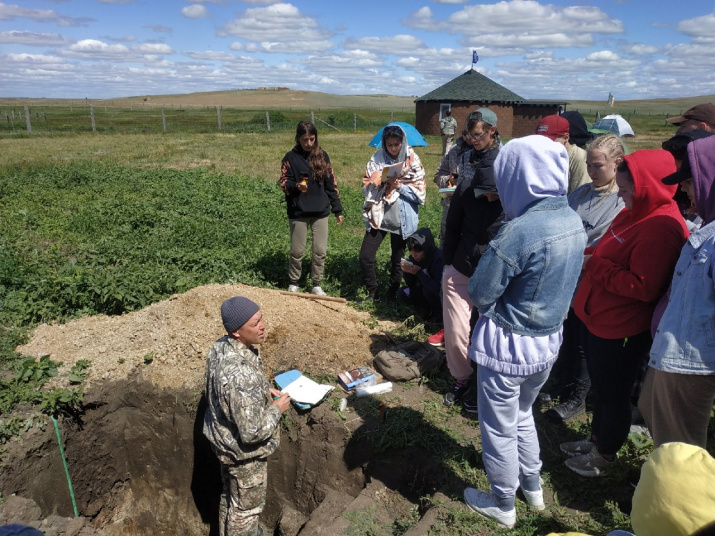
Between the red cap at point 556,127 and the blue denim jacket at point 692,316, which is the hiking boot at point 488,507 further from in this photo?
the red cap at point 556,127

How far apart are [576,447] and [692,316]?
5.46 feet

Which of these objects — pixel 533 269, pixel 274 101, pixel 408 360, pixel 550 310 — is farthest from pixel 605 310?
pixel 274 101

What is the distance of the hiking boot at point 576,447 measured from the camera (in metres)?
3.60

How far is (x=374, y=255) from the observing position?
19.1 ft

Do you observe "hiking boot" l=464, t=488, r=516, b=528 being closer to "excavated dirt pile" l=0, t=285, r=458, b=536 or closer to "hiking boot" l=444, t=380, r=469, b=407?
"excavated dirt pile" l=0, t=285, r=458, b=536

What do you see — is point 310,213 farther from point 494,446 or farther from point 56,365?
point 494,446

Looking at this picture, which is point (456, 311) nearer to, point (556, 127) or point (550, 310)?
point (550, 310)

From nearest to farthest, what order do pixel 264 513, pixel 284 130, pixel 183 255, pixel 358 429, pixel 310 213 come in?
pixel 358 429
pixel 264 513
pixel 310 213
pixel 183 255
pixel 284 130

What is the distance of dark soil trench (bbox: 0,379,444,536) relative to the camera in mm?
3975

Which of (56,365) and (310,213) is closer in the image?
(56,365)

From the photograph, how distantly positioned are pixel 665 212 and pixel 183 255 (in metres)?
6.09

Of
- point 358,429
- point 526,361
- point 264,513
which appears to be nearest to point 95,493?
point 264,513

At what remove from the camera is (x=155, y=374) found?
467cm

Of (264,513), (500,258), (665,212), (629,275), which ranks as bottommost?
(264,513)
